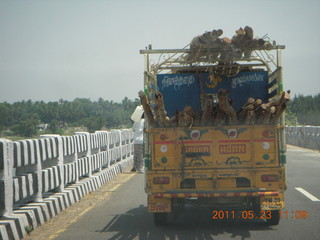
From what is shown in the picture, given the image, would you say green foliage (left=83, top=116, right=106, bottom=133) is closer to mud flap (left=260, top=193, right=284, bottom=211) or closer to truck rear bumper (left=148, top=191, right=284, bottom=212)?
truck rear bumper (left=148, top=191, right=284, bottom=212)

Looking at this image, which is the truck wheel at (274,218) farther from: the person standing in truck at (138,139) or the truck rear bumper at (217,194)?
the person standing in truck at (138,139)

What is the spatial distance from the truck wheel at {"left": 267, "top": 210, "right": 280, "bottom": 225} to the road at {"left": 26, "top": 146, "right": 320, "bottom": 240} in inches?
3.6

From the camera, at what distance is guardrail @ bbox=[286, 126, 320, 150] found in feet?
107

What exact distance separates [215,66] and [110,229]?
3.73 m

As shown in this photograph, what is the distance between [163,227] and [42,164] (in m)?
3.08

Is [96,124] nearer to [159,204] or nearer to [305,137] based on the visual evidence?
[305,137]

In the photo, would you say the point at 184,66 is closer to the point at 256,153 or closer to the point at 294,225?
the point at 256,153

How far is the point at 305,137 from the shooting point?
35.8 metres

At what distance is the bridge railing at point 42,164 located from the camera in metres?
7.89

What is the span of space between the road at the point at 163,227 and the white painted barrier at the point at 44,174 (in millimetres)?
347

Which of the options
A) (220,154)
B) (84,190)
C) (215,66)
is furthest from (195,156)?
(84,190)

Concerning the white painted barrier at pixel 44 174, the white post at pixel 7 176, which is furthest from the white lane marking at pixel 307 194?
the white post at pixel 7 176

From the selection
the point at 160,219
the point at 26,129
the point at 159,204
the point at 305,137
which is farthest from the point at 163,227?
the point at 305,137

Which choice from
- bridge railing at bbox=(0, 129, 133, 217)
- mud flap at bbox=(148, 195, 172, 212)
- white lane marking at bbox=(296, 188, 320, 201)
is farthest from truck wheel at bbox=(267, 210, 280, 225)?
bridge railing at bbox=(0, 129, 133, 217)
